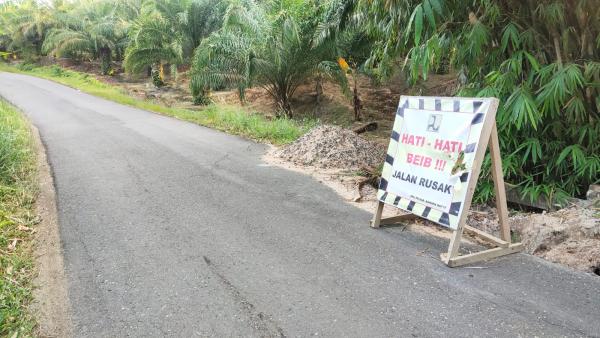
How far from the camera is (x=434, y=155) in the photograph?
12.9 ft

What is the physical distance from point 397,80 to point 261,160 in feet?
31.7

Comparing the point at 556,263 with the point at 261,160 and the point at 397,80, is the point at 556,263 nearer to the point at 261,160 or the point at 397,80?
the point at 261,160

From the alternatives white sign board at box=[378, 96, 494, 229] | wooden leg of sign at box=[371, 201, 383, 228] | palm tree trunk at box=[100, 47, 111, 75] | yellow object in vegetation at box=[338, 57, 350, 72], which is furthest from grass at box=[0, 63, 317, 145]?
palm tree trunk at box=[100, 47, 111, 75]

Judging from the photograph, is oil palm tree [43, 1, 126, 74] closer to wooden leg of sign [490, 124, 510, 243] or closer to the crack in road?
the crack in road

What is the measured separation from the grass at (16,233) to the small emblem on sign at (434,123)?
3.42m

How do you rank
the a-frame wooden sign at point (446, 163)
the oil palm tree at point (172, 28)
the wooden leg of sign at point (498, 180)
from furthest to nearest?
the oil palm tree at point (172, 28) → the wooden leg of sign at point (498, 180) → the a-frame wooden sign at point (446, 163)

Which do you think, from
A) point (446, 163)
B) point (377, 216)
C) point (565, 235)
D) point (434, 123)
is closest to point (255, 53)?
point (377, 216)

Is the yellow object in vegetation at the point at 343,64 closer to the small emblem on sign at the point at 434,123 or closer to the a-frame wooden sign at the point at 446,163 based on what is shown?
the a-frame wooden sign at the point at 446,163

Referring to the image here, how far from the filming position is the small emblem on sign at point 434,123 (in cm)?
392

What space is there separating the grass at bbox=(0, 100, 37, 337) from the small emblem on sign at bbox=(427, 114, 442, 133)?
135 inches

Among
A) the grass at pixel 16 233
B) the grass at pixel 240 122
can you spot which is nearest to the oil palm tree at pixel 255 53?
the grass at pixel 240 122

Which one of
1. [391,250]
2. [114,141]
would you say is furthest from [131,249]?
[114,141]

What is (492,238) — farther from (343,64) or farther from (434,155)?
(343,64)

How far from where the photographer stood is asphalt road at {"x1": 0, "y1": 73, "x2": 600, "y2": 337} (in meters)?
2.91
